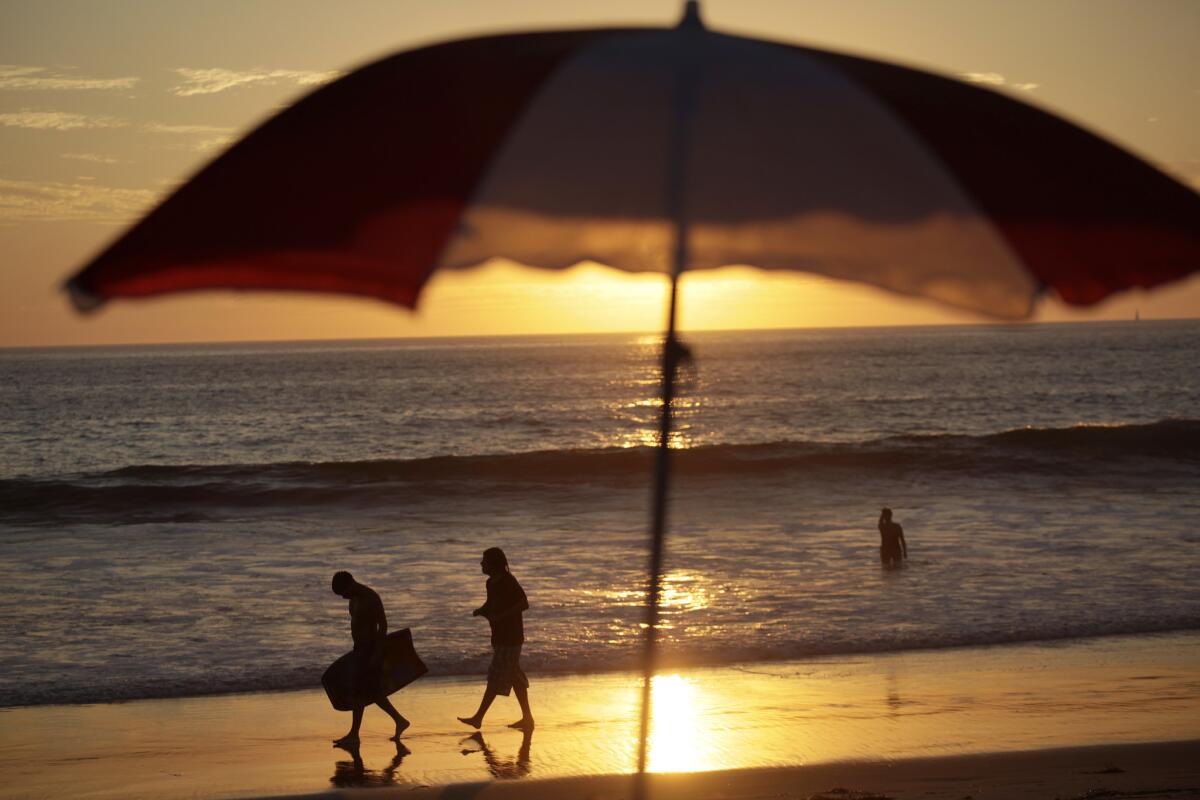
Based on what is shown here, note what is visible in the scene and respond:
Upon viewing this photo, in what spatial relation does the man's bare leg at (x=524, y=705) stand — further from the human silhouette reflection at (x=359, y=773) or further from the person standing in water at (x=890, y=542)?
the person standing in water at (x=890, y=542)

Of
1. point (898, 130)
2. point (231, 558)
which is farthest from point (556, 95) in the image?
point (231, 558)

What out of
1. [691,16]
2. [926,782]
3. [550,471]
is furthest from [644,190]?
[550,471]

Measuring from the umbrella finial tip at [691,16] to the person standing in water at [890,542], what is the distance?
53.2 feet

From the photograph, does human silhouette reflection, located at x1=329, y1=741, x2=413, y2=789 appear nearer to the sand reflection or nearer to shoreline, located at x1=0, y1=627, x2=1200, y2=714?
the sand reflection

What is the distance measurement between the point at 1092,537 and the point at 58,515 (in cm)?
2441

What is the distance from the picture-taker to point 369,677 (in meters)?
10.2

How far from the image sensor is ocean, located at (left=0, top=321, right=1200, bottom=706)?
50.0 ft

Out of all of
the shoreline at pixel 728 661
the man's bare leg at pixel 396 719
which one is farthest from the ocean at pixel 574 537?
the man's bare leg at pixel 396 719

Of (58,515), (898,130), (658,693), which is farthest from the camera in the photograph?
(58,515)

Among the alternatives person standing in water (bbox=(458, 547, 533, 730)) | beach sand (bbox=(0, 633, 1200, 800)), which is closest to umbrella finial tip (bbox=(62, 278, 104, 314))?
beach sand (bbox=(0, 633, 1200, 800))

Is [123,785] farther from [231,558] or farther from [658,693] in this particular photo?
[231,558]

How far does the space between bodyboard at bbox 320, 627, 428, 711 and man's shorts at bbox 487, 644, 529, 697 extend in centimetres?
62

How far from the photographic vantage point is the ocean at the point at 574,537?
15.2 metres

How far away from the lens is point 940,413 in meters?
69.4
